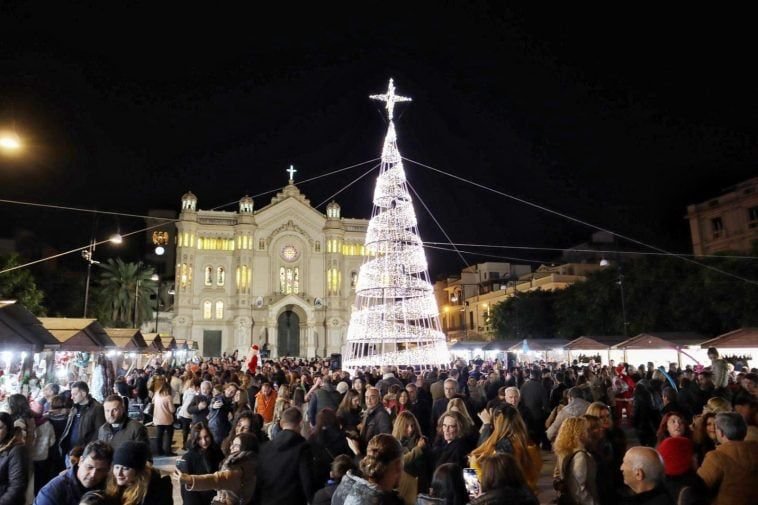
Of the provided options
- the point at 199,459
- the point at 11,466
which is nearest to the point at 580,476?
the point at 199,459

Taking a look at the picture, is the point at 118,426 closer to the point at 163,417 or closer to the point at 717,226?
the point at 163,417

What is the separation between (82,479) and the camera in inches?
147

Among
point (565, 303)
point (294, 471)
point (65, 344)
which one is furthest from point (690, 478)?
point (565, 303)

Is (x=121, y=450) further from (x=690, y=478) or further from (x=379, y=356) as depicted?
(x=379, y=356)

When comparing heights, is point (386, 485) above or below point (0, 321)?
below

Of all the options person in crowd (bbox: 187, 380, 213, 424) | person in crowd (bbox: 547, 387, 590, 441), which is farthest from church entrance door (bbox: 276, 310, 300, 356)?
person in crowd (bbox: 547, 387, 590, 441)

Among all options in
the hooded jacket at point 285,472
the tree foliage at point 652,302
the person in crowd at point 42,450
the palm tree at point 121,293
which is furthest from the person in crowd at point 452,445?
the palm tree at point 121,293

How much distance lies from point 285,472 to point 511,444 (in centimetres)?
213

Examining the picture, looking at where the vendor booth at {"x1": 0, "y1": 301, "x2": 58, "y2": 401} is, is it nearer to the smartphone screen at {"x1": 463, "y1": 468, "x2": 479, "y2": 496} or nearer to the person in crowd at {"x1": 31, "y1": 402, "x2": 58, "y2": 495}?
the person in crowd at {"x1": 31, "y1": 402, "x2": 58, "y2": 495}

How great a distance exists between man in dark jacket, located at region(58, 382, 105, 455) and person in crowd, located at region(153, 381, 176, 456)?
375 centimetres

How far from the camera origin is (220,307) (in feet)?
196

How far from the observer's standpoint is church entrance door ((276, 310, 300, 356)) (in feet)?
197

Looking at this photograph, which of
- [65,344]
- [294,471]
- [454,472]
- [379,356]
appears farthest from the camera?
[379,356]

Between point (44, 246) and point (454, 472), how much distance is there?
7118 cm
